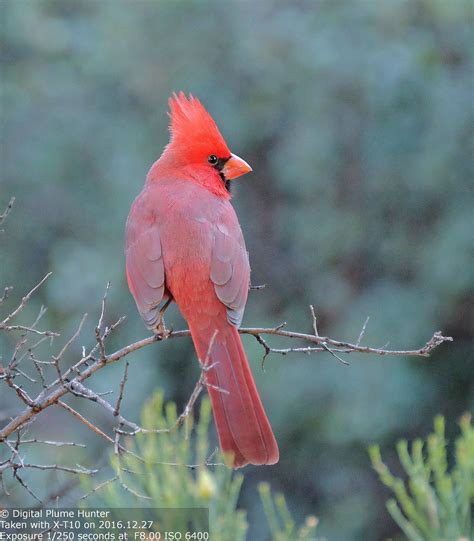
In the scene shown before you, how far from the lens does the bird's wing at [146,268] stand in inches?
132

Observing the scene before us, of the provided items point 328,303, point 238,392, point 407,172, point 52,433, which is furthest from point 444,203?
point 238,392

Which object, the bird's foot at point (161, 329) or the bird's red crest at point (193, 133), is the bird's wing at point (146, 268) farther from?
the bird's red crest at point (193, 133)

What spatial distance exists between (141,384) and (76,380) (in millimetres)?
2661

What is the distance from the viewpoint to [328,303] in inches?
233

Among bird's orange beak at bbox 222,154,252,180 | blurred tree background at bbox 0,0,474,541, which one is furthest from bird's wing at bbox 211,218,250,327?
blurred tree background at bbox 0,0,474,541

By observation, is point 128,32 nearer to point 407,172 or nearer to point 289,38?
point 289,38

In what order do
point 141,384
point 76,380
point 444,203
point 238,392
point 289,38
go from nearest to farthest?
point 76,380 → point 238,392 → point 141,384 → point 444,203 → point 289,38

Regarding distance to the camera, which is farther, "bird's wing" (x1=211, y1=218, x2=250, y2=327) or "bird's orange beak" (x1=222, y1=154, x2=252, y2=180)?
"bird's orange beak" (x1=222, y1=154, x2=252, y2=180)

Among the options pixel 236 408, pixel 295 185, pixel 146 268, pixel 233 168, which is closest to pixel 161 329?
pixel 146 268

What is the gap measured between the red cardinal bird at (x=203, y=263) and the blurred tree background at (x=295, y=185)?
5.21 ft

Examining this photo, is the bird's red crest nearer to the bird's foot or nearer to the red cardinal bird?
the red cardinal bird

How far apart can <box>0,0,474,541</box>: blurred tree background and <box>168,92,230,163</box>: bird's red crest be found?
1.59 metres

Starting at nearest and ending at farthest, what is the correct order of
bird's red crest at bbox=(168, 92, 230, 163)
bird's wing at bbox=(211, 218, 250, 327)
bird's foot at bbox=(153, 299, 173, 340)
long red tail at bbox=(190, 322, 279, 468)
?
1. long red tail at bbox=(190, 322, 279, 468)
2. bird's foot at bbox=(153, 299, 173, 340)
3. bird's wing at bbox=(211, 218, 250, 327)
4. bird's red crest at bbox=(168, 92, 230, 163)

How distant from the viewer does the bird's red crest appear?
154 inches
